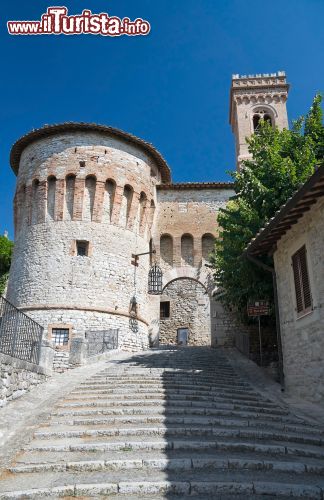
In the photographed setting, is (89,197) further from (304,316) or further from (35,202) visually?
(304,316)

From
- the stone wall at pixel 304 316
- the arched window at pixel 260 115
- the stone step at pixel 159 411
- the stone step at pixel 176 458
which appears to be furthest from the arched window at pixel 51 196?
the arched window at pixel 260 115

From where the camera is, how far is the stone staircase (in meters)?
3.98

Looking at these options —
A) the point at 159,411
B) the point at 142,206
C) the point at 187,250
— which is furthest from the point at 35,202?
the point at 159,411

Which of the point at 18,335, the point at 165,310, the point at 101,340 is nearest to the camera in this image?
the point at 18,335

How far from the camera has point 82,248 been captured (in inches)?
749

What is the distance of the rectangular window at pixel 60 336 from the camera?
1733 cm

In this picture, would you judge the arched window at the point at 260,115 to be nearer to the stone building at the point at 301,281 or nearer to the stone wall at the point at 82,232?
the stone wall at the point at 82,232

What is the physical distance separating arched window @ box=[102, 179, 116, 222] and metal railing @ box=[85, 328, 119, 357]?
5.92 metres

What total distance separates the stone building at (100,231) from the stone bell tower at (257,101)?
8.36 metres

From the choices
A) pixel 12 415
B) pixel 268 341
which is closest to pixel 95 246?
pixel 268 341

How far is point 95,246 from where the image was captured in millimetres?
18828

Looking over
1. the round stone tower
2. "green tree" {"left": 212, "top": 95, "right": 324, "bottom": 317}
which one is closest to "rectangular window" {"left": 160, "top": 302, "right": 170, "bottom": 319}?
the round stone tower

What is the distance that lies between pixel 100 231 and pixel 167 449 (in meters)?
14.8

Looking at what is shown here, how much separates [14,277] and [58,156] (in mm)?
6693
